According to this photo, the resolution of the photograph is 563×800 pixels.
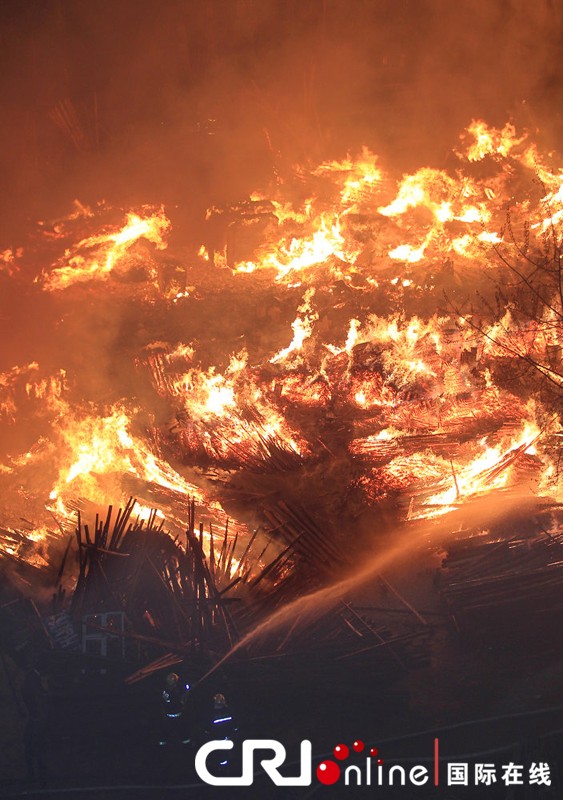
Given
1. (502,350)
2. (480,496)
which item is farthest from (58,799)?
(502,350)

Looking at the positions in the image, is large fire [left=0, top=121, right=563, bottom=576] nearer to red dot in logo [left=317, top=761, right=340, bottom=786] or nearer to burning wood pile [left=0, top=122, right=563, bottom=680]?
burning wood pile [left=0, top=122, right=563, bottom=680]

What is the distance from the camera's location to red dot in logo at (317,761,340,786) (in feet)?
19.4

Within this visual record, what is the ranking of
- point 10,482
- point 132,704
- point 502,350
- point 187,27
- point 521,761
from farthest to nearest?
1. point 187,27
2. point 502,350
3. point 10,482
4. point 132,704
5. point 521,761

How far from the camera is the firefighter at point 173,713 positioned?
616 cm

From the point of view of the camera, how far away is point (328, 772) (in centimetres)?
596

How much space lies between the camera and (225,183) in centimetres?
1169

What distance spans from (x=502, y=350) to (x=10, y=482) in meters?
7.62

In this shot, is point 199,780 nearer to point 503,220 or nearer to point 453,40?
point 503,220

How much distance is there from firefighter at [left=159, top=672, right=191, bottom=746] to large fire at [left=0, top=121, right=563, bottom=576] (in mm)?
2210

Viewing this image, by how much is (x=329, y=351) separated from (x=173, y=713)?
6.05 meters
